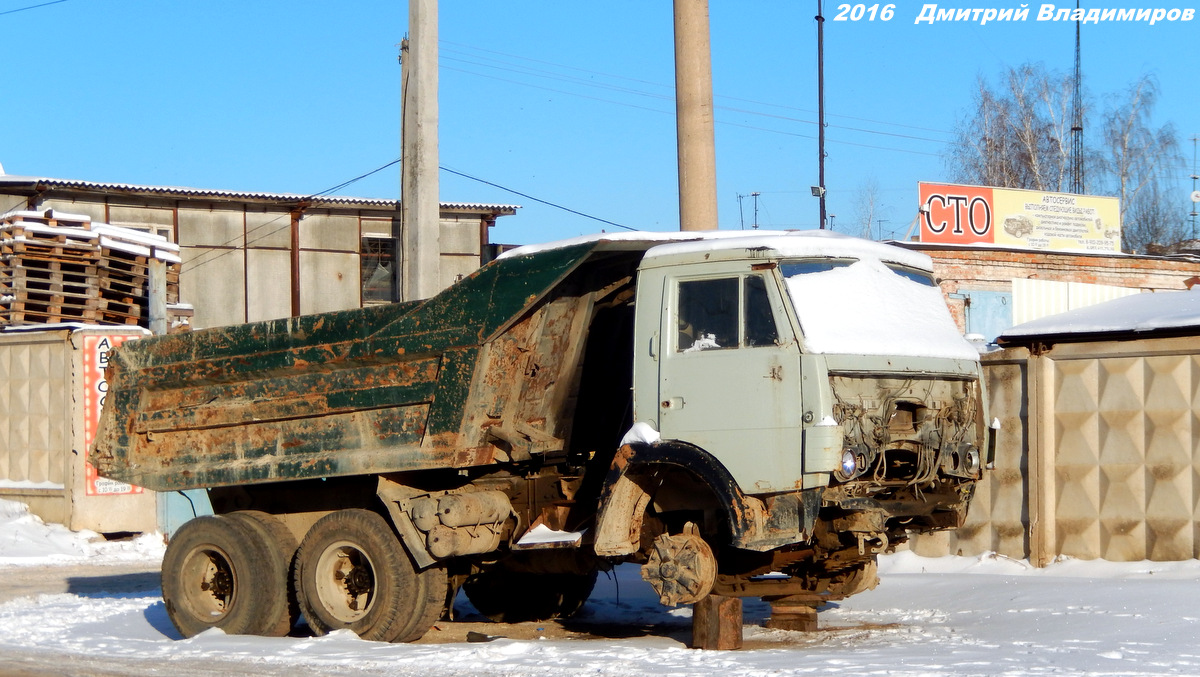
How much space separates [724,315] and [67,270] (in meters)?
13.4

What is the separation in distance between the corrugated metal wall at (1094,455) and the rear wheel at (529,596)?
12.6 feet

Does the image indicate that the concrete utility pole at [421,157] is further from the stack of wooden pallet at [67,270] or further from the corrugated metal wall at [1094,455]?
the corrugated metal wall at [1094,455]

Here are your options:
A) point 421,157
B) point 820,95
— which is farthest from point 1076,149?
point 421,157

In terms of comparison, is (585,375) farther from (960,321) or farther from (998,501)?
(960,321)

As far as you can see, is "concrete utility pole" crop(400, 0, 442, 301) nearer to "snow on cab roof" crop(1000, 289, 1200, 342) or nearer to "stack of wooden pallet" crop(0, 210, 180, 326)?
"stack of wooden pallet" crop(0, 210, 180, 326)

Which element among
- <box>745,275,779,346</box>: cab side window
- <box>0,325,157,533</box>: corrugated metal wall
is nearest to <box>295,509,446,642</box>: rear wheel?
<box>745,275,779,346</box>: cab side window

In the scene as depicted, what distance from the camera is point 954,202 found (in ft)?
91.8

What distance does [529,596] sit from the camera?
1075cm

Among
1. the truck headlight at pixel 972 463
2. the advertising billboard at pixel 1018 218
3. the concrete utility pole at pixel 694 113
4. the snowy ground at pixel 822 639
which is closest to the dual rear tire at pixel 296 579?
the snowy ground at pixel 822 639

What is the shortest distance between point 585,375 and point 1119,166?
4311 cm

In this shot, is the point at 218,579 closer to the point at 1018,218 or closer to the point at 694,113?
the point at 694,113

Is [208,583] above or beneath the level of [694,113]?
beneath

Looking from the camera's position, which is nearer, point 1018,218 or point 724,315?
point 724,315

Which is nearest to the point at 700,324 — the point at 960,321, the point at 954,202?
the point at 960,321
